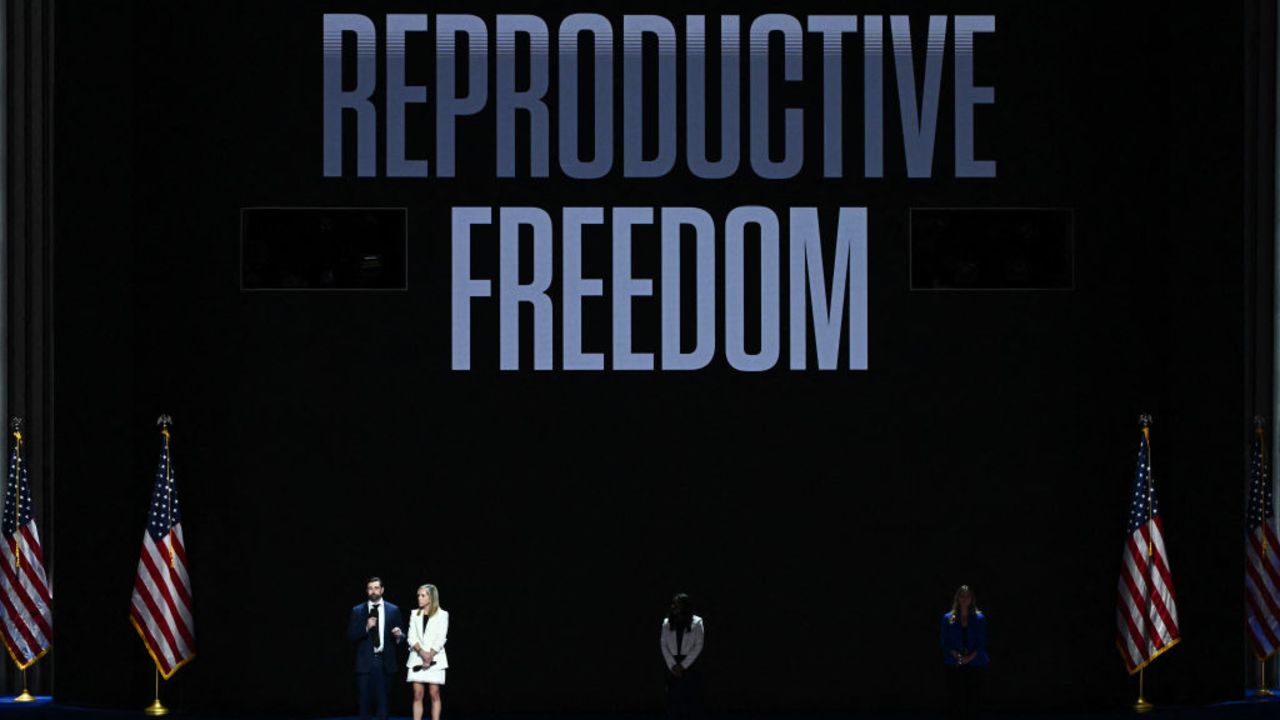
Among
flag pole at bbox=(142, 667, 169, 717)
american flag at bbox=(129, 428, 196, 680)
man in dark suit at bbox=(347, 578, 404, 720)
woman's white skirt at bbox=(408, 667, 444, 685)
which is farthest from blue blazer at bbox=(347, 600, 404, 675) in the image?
flag pole at bbox=(142, 667, 169, 717)

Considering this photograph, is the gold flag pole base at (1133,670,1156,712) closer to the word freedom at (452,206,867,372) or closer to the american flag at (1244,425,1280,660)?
the american flag at (1244,425,1280,660)

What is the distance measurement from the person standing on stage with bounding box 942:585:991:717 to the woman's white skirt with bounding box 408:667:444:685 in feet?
15.1

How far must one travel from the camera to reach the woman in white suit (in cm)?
1908

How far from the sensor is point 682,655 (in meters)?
18.8

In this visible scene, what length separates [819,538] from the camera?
20.8 metres

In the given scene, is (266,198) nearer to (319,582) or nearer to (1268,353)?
(319,582)

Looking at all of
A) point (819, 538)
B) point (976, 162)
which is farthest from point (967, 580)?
point (976, 162)

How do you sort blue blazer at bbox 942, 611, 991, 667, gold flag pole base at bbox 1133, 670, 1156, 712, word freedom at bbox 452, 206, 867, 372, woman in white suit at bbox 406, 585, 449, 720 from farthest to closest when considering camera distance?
1. word freedom at bbox 452, 206, 867, 372
2. gold flag pole base at bbox 1133, 670, 1156, 712
3. woman in white suit at bbox 406, 585, 449, 720
4. blue blazer at bbox 942, 611, 991, 667

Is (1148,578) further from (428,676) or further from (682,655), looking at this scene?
(428,676)

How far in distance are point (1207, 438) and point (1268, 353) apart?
2.27 meters

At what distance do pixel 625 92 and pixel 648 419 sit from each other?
10.8 feet

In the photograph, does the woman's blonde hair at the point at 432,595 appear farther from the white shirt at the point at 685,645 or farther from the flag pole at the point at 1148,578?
the flag pole at the point at 1148,578

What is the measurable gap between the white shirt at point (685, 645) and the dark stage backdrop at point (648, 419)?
69.2 inches

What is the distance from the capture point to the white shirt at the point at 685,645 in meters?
18.8
